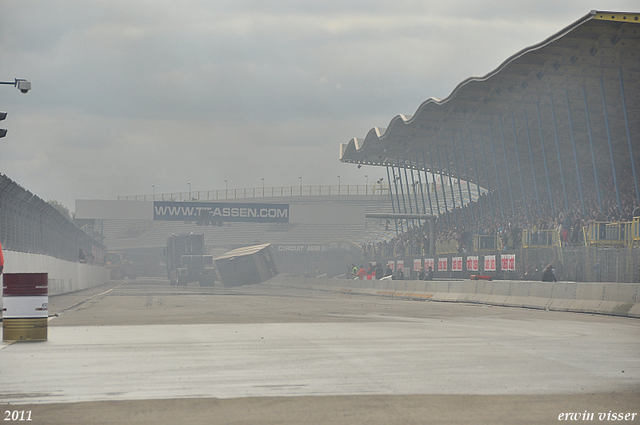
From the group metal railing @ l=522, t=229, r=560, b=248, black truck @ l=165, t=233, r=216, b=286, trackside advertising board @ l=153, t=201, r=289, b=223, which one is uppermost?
trackside advertising board @ l=153, t=201, r=289, b=223

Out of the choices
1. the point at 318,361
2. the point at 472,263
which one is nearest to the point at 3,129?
the point at 318,361

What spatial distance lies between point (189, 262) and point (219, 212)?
904 cm

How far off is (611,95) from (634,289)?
2558cm

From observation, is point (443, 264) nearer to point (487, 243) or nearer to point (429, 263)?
point (429, 263)

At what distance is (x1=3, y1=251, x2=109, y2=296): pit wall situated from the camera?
26.5 meters

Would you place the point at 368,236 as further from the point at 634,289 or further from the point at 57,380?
the point at 57,380

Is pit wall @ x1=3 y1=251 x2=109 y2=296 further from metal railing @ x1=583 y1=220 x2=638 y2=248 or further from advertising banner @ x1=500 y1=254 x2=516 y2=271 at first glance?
metal railing @ x1=583 y1=220 x2=638 y2=248

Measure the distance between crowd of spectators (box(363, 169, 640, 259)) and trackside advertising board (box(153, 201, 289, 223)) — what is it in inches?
401

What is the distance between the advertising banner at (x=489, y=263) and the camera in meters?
36.2

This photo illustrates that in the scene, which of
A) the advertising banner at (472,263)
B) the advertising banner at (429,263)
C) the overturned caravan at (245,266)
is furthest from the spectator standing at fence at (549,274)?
the overturned caravan at (245,266)

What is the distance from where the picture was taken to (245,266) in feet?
193

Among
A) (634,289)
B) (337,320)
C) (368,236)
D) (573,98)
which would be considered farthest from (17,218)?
(368,236)

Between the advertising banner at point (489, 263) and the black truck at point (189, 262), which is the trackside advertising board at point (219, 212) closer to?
the black truck at point (189, 262)

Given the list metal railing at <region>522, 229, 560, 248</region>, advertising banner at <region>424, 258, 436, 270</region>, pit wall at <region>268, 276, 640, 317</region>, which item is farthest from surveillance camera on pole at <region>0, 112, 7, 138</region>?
advertising banner at <region>424, 258, 436, 270</region>
